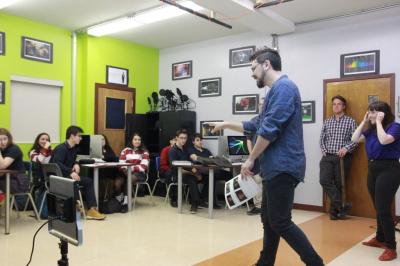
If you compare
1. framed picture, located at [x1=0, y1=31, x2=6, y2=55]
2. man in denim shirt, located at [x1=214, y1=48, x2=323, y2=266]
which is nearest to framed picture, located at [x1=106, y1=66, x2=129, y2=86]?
framed picture, located at [x1=0, y1=31, x2=6, y2=55]

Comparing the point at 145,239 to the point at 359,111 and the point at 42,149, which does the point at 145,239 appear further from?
the point at 359,111

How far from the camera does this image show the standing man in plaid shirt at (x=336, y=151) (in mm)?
5176

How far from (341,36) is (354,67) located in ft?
1.62

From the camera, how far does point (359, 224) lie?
4.86m

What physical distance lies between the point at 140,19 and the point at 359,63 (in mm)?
3177

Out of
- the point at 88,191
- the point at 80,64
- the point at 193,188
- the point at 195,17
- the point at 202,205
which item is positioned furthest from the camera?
the point at 80,64

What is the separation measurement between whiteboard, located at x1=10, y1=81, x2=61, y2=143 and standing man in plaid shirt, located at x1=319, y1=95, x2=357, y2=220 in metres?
4.25

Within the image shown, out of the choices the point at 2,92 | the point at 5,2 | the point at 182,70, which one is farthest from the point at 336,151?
the point at 2,92

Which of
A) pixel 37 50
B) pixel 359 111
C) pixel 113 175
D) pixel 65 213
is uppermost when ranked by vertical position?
pixel 37 50

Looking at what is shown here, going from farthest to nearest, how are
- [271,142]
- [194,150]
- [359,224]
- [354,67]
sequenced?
[194,150] → [354,67] → [359,224] → [271,142]

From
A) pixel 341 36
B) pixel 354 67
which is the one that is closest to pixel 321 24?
pixel 341 36

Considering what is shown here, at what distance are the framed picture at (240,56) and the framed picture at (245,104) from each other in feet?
1.77

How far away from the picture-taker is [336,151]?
5.27 metres

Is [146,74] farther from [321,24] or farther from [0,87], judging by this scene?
[321,24]
